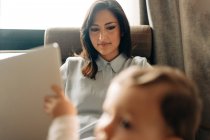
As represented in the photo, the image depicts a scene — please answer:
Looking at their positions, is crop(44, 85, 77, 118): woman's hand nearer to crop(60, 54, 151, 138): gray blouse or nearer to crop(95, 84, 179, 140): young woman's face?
crop(95, 84, 179, 140): young woman's face

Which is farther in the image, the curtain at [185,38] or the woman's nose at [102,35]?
the curtain at [185,38]

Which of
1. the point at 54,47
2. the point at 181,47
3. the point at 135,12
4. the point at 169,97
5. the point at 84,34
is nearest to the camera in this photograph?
the point at 169,97

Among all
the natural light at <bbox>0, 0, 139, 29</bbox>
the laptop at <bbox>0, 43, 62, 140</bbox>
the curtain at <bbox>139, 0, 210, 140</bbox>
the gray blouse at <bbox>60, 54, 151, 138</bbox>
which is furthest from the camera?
the natural light at <bbox>0, 0, 139, 29</bbox>

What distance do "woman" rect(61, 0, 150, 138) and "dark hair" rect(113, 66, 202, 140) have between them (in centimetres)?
75

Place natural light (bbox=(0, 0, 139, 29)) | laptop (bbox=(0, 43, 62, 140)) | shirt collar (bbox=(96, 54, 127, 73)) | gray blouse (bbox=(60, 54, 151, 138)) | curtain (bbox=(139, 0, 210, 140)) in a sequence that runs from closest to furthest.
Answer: laptop (bbox=(0, 43, 62, 140)) < gray blouse (bbox=(60, 54, 151, 138)) < shirt collar (bbox=(96, 54, 127, 73)) < curtain (bbox=(139, 0, 210, 140)) < natural light (bbox=(0, 0, 139, 29))

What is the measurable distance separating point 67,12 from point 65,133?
1.37 meters

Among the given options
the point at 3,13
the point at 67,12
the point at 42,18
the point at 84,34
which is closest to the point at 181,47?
the point at 84,34

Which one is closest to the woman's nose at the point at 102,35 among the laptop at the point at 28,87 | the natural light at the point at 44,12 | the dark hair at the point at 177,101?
the natural light at the point at 44,12

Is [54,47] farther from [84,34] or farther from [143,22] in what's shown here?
[143,22]

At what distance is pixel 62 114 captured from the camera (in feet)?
2.88

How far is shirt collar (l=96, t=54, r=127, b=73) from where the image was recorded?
1.64m

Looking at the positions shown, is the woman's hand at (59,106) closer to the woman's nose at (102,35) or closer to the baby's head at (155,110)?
the baby's head at (155,110)

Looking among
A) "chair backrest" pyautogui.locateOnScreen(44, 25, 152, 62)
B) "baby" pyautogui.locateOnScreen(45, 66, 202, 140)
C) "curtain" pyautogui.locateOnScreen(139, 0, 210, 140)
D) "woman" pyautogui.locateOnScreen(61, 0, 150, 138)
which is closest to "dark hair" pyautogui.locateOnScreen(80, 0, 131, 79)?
"woman" pyautogui.locateOnScreen(61, 0, 150, 138)

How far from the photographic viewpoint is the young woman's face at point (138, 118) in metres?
0.80
